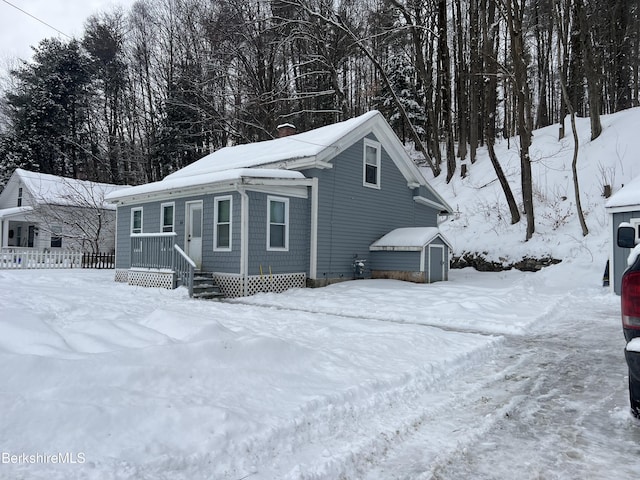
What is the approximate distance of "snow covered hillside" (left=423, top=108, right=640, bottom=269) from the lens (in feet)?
57.5

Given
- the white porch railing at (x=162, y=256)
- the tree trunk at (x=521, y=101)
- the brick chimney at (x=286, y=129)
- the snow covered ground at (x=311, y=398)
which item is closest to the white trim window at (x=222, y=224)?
the white porch railing at (x=162, y=256)

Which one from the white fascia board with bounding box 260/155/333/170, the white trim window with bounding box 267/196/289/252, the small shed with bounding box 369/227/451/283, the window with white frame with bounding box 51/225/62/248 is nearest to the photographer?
the white trim window with bounding box 267/196/289/252

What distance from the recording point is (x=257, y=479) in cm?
269

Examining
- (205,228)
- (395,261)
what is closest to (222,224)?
(205,228)

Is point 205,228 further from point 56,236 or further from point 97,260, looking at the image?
point 56,236

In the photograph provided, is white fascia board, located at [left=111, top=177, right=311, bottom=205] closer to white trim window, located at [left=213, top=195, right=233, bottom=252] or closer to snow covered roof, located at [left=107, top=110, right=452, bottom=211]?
snow covered roof, located at [left=107, top=110, right=452, bottom=211]

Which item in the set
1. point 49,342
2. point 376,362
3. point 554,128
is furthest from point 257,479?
point 554,128

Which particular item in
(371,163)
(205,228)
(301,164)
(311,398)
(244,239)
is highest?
(371,163)

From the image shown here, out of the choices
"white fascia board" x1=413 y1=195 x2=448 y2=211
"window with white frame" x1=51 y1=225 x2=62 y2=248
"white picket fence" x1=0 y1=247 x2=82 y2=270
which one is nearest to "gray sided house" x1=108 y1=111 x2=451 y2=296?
"white fascia board" x1=413 y1=195 x2=448 y2=211

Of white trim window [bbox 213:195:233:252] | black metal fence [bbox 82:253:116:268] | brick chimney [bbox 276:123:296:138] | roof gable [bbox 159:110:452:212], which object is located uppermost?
brick chimney [bbox 276:123:296:138]

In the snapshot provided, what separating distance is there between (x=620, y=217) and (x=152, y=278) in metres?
13.5

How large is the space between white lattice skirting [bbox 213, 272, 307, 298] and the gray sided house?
0.03 meters

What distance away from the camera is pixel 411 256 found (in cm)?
1509

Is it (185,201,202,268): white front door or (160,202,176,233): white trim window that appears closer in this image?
(185,201,202,268): white front door
